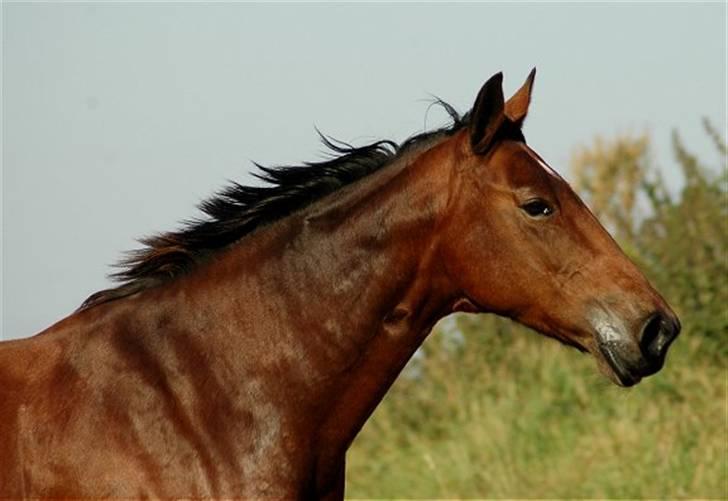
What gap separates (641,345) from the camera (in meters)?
5.29

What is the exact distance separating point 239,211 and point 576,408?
6466mm

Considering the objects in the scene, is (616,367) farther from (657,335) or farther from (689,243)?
(689,243)

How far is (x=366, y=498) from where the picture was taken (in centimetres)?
1170

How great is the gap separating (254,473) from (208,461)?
168 mm

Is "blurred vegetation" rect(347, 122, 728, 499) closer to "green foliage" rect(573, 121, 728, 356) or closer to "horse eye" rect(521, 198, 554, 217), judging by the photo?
"green foliage" rect(573, 121, 728, 356)

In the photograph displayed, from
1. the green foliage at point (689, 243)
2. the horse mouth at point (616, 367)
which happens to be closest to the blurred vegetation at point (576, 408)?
the green foliage at point (689, 243)

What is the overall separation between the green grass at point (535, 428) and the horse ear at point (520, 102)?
183 inches

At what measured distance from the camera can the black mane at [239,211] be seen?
223 inches

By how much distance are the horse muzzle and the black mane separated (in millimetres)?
1030

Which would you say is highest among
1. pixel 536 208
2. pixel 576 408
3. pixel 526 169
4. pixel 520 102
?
pixel 520 102

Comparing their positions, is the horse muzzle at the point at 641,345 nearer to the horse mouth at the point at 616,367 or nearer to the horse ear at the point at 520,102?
the horse mouth at the point at 616,367

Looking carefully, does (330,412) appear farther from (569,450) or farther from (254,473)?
(569,450)

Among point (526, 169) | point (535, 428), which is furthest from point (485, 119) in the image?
point (535, 428)

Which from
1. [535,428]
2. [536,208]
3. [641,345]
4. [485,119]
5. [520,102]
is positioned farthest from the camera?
[535,428]
